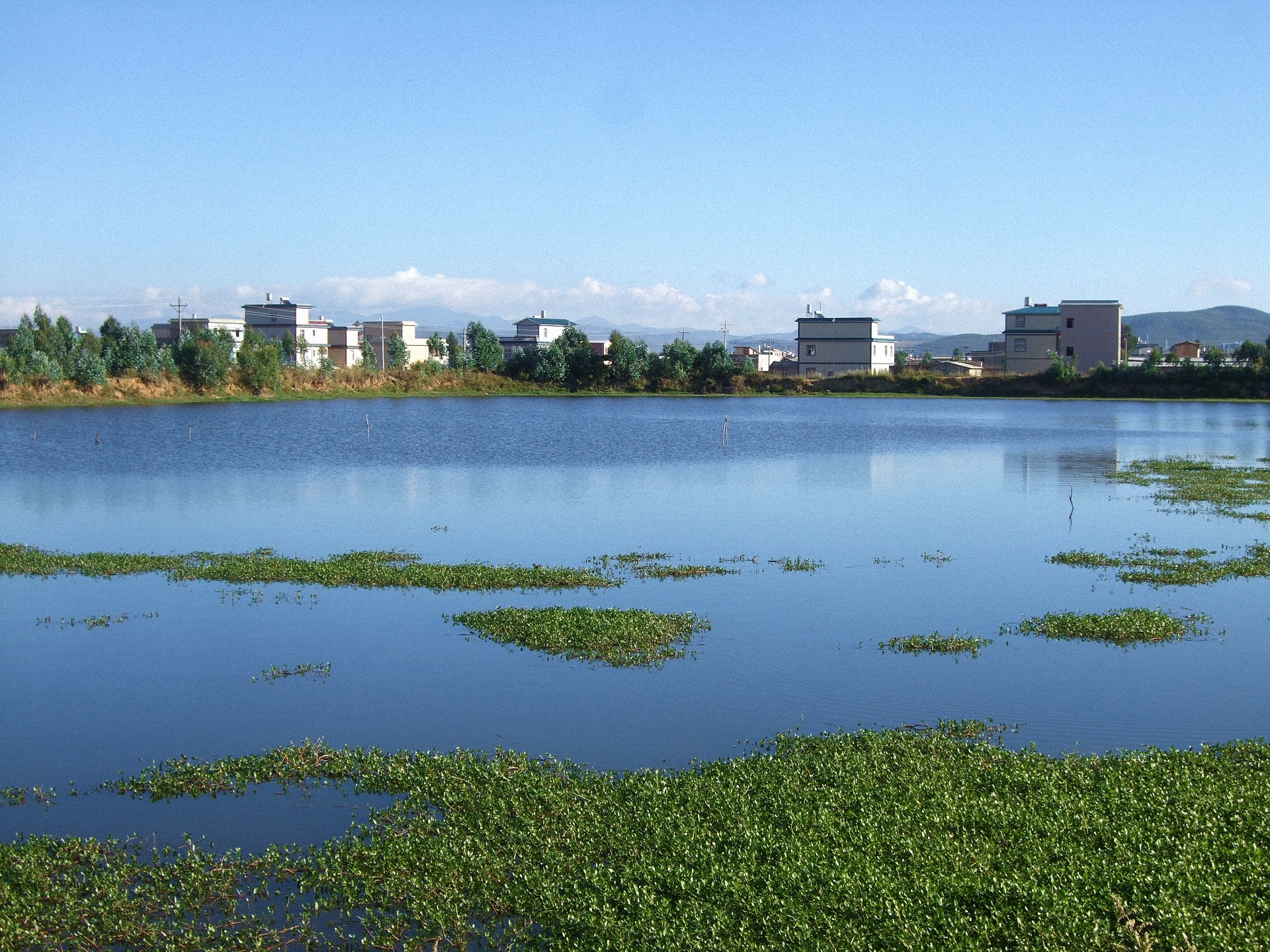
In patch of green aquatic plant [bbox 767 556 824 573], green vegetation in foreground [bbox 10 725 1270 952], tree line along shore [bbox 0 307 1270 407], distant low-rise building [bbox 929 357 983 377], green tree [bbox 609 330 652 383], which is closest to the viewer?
green vegetation in foreground [bbox 10 725 1270 952]

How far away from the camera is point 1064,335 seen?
389ft

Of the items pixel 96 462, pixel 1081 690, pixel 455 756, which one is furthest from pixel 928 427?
pixel 455 756

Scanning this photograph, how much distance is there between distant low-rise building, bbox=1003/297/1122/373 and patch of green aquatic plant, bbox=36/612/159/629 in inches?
4202

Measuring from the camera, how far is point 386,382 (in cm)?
10888

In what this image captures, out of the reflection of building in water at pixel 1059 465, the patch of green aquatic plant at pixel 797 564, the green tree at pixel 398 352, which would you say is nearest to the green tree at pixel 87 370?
the green tree at pixel 398 352

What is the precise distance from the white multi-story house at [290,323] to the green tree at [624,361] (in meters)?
36.7

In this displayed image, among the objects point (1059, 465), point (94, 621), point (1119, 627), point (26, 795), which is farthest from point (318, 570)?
point (1059, 465)

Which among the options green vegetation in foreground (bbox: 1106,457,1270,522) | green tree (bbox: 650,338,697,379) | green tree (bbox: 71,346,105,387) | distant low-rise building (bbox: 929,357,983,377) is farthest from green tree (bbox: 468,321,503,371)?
green vegetation in foreground (bbox: 1106,457,1270,522)

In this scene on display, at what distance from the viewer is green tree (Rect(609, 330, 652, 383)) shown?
117500 mm

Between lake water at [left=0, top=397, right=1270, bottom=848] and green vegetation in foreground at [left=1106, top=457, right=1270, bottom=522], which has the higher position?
green vegetation in foreground at [left=1106, top=457, right=1270, bottom=522]

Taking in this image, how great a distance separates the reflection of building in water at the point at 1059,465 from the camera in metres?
40.8

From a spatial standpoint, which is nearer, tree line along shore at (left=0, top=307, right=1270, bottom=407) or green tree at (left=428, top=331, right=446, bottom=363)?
tree line along shore at (left=0, top=307, right=1270, bottom=407)

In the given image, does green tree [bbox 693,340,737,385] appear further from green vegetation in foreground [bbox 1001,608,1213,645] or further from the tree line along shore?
green vegetation in foreground [bbox 1001,608,1213,645]

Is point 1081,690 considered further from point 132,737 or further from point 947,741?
point 132,737
